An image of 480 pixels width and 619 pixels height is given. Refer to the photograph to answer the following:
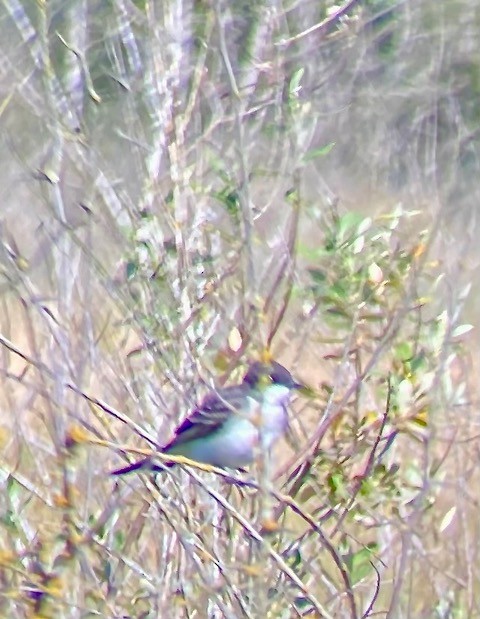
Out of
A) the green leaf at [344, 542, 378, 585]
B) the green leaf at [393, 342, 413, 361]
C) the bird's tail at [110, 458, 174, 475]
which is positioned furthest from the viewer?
the green leaf at [393, 342, 413, 361]

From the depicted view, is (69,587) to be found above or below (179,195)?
below

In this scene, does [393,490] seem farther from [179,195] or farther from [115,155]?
[115,155]

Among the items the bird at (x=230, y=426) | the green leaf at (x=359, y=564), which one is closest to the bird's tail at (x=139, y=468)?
the bird at (x=230, y=426)

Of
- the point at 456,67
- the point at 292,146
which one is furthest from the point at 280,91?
the point at 456,67

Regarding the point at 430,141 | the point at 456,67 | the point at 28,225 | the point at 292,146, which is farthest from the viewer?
the point at 456,67

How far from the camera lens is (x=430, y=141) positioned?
178 inches

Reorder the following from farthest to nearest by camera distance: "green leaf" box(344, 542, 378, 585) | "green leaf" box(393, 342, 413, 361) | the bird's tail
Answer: "green leaf" box(393, 342, 413, 361) → "green leaf" box(344, 542, 378, 585) → the bird's tail

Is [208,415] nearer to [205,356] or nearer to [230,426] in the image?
[205,356]

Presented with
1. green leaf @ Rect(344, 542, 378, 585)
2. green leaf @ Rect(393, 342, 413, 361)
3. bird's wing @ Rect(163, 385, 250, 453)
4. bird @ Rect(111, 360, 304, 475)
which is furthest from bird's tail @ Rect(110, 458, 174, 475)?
green leaf @ Rect(393, 342, 413, 361)

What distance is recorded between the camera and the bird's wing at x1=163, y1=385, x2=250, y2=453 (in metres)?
3.17

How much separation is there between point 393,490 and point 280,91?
1.05m

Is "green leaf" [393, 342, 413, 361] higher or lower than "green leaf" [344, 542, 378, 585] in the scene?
higher

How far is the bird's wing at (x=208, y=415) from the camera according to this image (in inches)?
125

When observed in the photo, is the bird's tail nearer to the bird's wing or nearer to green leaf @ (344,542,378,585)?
the bird's wing
